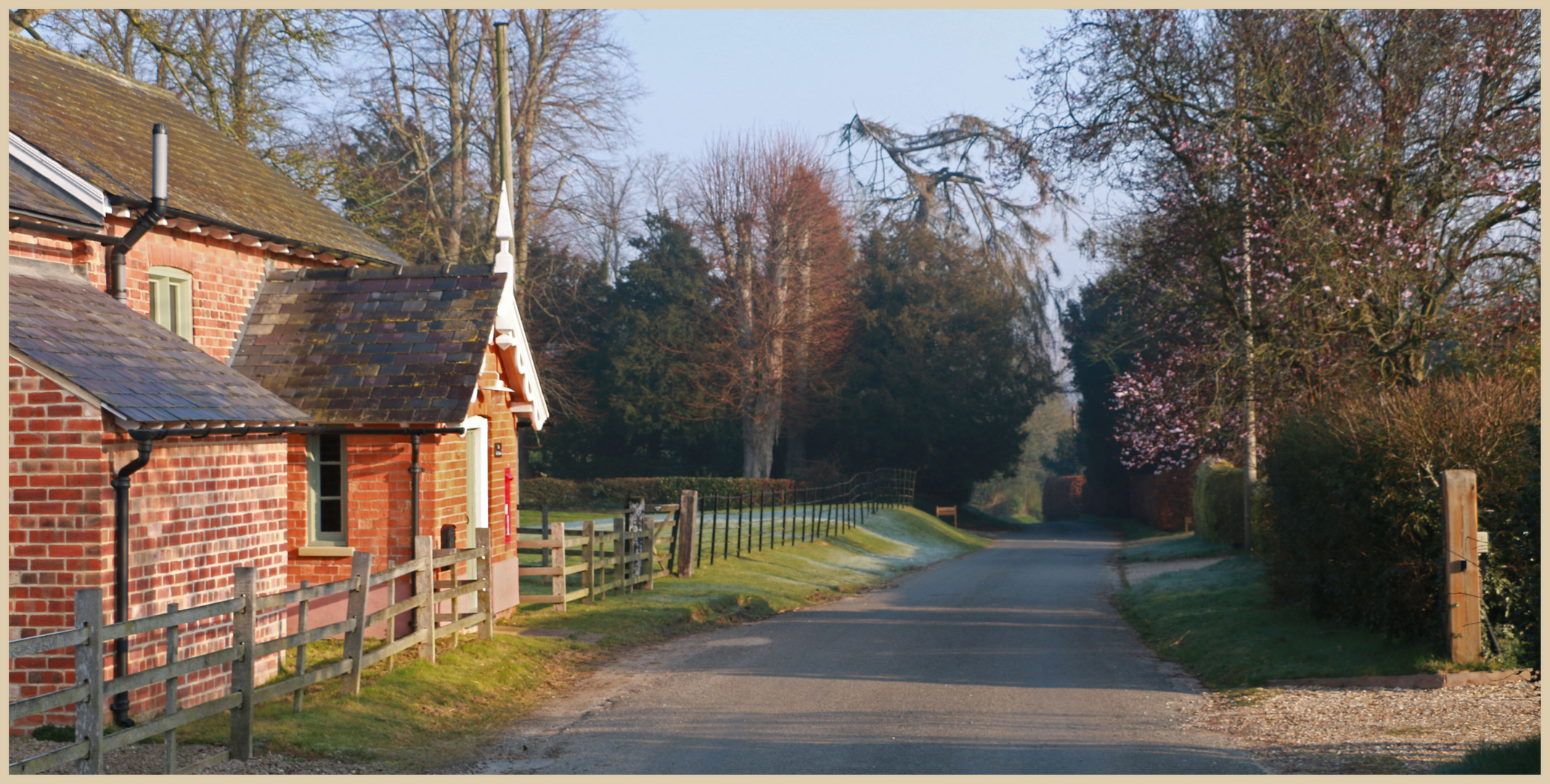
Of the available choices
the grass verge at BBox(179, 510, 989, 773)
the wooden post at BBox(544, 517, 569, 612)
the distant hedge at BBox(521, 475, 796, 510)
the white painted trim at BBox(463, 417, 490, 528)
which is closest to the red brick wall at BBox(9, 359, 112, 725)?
the grass verge at BBox(179, 510, 989, 773)

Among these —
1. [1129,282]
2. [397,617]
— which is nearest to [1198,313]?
[1129,282]

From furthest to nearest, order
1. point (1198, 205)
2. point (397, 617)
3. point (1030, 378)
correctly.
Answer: point (1030, 378)
point (1198, 205)
point (397, 617)

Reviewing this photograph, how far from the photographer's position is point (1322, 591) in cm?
1236

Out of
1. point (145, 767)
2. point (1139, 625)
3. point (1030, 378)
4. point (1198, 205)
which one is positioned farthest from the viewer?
point (1030, 378)

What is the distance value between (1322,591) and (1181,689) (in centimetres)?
284

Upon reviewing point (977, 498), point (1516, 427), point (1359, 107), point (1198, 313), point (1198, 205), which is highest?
point (1359, 107)

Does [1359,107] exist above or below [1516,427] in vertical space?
above

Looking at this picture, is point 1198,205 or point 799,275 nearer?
point 1198,205

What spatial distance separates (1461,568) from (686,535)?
41.7 feet

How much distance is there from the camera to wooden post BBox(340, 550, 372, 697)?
380 inches

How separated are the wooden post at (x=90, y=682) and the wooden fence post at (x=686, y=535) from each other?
13.1 m

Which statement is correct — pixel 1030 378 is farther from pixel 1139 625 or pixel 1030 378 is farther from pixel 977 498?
pixel 1139 625

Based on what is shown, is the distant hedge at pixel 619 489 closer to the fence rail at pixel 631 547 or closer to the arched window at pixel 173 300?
the fence rail at pixel 631 547

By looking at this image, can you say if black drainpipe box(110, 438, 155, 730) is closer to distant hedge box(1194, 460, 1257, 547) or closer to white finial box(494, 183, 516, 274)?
white finial box(494, 183, 516, 274)
